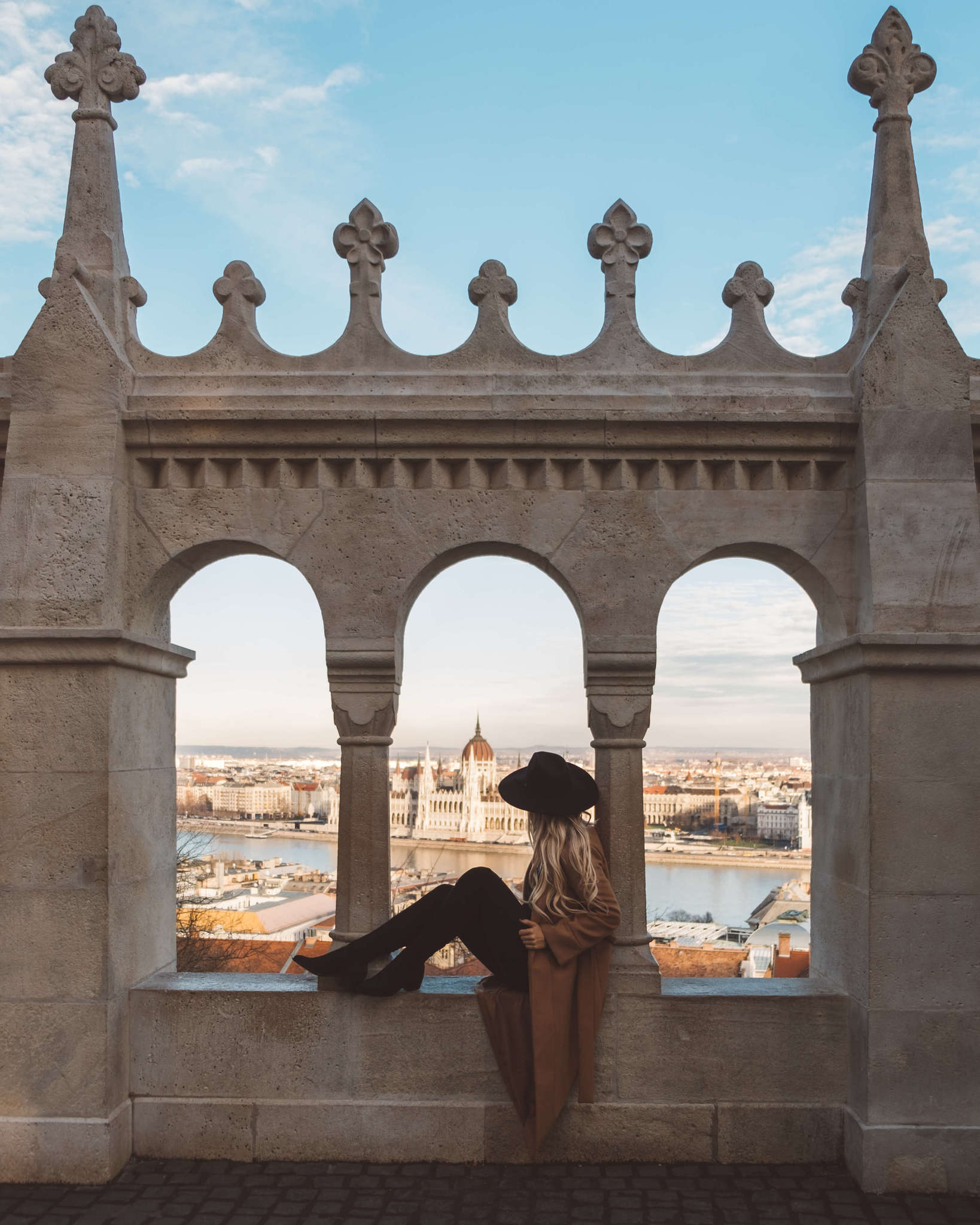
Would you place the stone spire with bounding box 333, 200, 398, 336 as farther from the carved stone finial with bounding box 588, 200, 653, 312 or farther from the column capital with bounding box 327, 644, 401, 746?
the column capital with bounding box 327, 644, 401, 746

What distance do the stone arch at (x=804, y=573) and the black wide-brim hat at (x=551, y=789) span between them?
0.77m

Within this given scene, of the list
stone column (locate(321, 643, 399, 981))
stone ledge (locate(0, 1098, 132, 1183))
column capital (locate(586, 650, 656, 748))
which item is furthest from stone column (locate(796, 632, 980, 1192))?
stone ledge (locate(0, 1098, 132, 1183))

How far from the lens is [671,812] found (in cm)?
2756

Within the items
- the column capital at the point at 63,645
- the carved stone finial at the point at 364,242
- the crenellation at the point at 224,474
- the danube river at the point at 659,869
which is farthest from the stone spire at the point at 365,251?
the danube river at the point at 659,869

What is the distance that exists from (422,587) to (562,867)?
121 centimetres

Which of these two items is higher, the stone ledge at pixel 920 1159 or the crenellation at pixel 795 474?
the crenellation at pixel 795 474

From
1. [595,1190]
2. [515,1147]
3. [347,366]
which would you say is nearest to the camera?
[595,1190]

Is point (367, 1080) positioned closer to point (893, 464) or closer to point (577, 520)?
point (577, 520)

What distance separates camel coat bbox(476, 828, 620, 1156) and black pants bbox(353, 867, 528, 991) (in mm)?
73

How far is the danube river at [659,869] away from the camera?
70.7 feet

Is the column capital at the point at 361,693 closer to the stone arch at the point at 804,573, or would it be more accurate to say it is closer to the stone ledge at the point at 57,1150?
the stone arch at the point at 804,573

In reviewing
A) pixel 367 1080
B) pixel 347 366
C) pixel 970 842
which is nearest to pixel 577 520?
pixel 347 366

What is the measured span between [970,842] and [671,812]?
2491cm

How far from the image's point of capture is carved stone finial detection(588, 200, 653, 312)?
12.2ft
